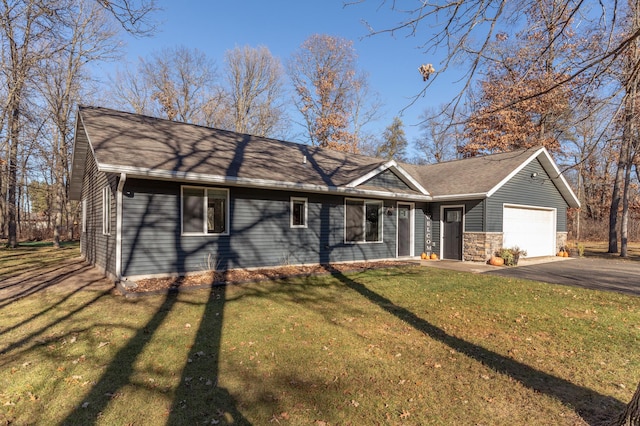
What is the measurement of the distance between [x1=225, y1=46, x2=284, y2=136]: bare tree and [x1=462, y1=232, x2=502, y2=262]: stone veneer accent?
20.1 metres

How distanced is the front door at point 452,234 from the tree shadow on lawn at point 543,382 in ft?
28.0

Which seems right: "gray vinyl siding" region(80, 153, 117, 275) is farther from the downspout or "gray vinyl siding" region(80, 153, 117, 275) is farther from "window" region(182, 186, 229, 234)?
"window" region(182, 186, 229, 234)

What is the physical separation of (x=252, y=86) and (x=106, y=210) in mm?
21973

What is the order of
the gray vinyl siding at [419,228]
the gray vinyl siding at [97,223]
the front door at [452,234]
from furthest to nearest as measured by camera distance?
the gray vinyl siding at [419,228] → the front door at [452,234] → the gray vinyl siding at [97,223]

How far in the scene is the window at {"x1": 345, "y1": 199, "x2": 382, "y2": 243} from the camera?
39.2ft

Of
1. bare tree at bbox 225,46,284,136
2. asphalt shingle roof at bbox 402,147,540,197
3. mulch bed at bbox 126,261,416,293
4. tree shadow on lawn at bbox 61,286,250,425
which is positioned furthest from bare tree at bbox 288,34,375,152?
tree shadow on lawn at bbox 61,286,250,425

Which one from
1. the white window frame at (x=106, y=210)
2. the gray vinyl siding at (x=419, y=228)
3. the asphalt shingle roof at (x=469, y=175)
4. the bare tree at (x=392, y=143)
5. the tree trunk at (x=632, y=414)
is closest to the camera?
the tree trunk at (x=632, y=414)

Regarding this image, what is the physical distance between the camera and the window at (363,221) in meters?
12.0

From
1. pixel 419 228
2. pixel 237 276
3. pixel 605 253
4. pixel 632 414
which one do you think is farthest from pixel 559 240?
pixel 632 414

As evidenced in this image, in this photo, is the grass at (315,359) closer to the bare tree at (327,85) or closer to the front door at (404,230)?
the front door at (404,230)

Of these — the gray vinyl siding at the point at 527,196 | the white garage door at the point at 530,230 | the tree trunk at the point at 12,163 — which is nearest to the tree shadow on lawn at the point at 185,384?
the gray vinyl siding at the point at 527,196

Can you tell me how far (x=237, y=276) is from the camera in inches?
346

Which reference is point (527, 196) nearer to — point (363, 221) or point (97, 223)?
point (363, 221)

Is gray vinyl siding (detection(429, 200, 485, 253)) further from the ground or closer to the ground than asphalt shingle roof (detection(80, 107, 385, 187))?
closer to the ground
